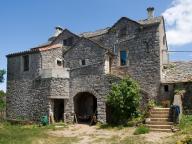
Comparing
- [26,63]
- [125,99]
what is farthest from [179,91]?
[26,63]

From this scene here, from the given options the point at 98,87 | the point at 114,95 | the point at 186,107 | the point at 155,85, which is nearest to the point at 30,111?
the point at 98,87

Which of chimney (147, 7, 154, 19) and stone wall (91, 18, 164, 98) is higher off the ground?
chimney (147, 7, 154, 19)

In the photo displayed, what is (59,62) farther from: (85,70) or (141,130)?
(141,130)

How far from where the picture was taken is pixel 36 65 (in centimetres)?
2800

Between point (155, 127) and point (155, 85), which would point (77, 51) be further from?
point (155, 127)

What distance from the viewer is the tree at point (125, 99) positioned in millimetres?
22781

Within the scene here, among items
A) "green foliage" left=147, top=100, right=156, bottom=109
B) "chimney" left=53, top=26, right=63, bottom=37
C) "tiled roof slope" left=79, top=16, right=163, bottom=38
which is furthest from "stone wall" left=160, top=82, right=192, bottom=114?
"chimney" left=53, top=26, right=63, bottom=37

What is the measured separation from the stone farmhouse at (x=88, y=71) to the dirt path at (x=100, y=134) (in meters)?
2.87

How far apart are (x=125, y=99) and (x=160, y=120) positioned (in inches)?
115

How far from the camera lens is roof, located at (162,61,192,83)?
80.9 feet

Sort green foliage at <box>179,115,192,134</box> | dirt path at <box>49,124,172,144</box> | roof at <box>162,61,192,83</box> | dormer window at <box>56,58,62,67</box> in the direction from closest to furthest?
dirt path at <box>49,124,172,144</box>, green foliage at <box>179,115,192,134</box>, roof at <box>162,61,192,83</box>, dormer window at <box>56,58,62,67</box>

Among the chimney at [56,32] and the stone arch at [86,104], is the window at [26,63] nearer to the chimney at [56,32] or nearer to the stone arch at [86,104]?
the stone arch at [86,104]

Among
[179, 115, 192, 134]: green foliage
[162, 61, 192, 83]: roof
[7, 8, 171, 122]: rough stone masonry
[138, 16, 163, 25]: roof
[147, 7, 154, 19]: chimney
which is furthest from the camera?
[147, 7, 154, 19]: chimney

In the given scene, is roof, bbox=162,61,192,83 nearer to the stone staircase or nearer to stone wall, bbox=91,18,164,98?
stone wall, bbox=91,18,164,98
